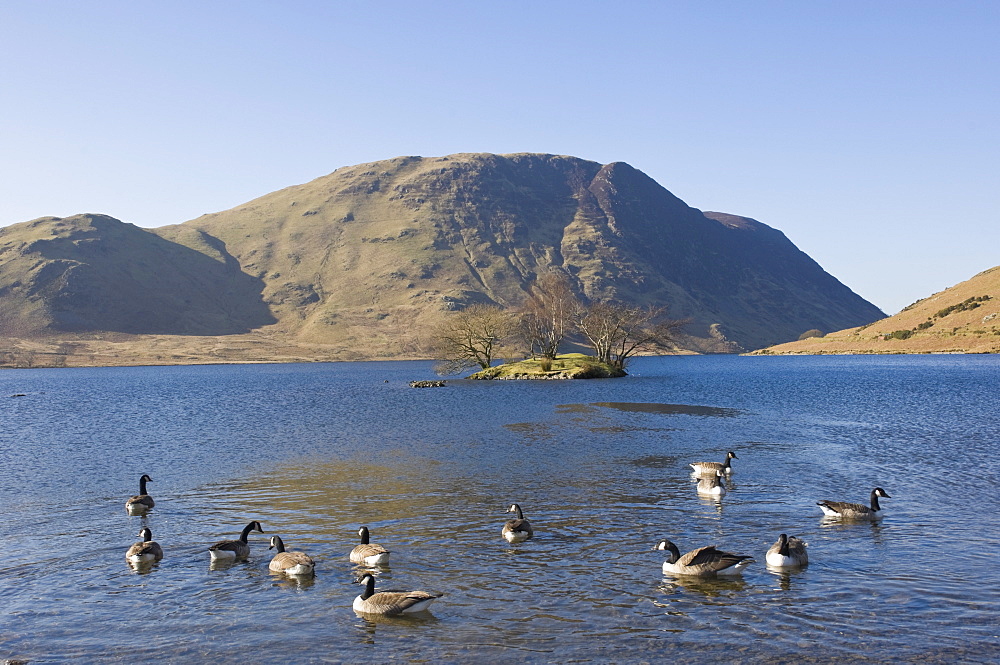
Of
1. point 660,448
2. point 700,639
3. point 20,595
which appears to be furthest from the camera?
point 660,448

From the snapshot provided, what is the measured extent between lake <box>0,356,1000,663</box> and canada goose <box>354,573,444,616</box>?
12.6 inches

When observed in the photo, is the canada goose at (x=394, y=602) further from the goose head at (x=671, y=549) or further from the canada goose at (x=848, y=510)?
the canada goose at (x=848, y=510)

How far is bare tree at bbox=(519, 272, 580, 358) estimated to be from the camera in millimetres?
135375

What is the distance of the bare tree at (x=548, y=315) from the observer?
444 ft

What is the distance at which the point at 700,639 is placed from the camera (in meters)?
15.7

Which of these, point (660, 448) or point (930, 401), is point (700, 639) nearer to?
point (660, 448)

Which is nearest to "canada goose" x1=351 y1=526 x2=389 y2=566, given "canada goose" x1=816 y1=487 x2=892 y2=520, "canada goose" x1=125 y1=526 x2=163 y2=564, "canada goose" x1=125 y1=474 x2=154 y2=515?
"canada goose" x1=125 y1=526 x2=163 y2=564

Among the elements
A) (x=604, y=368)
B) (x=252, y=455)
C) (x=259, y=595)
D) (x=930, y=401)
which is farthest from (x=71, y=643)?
(x=604, y=368)

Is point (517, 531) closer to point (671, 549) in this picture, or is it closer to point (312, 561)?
point (671, 549)

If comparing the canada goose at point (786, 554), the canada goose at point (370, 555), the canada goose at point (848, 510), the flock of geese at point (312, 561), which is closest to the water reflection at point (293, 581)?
the flock of geese at point (312, 561)

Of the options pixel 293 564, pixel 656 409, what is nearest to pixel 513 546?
pixel 293 564

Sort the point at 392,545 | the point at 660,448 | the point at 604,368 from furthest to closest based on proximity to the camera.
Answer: the point at 604,368 → the point at 660,448 → the point at 392,545

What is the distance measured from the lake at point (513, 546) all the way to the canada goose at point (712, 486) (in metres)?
0.42

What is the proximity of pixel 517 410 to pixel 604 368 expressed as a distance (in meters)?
60.4
